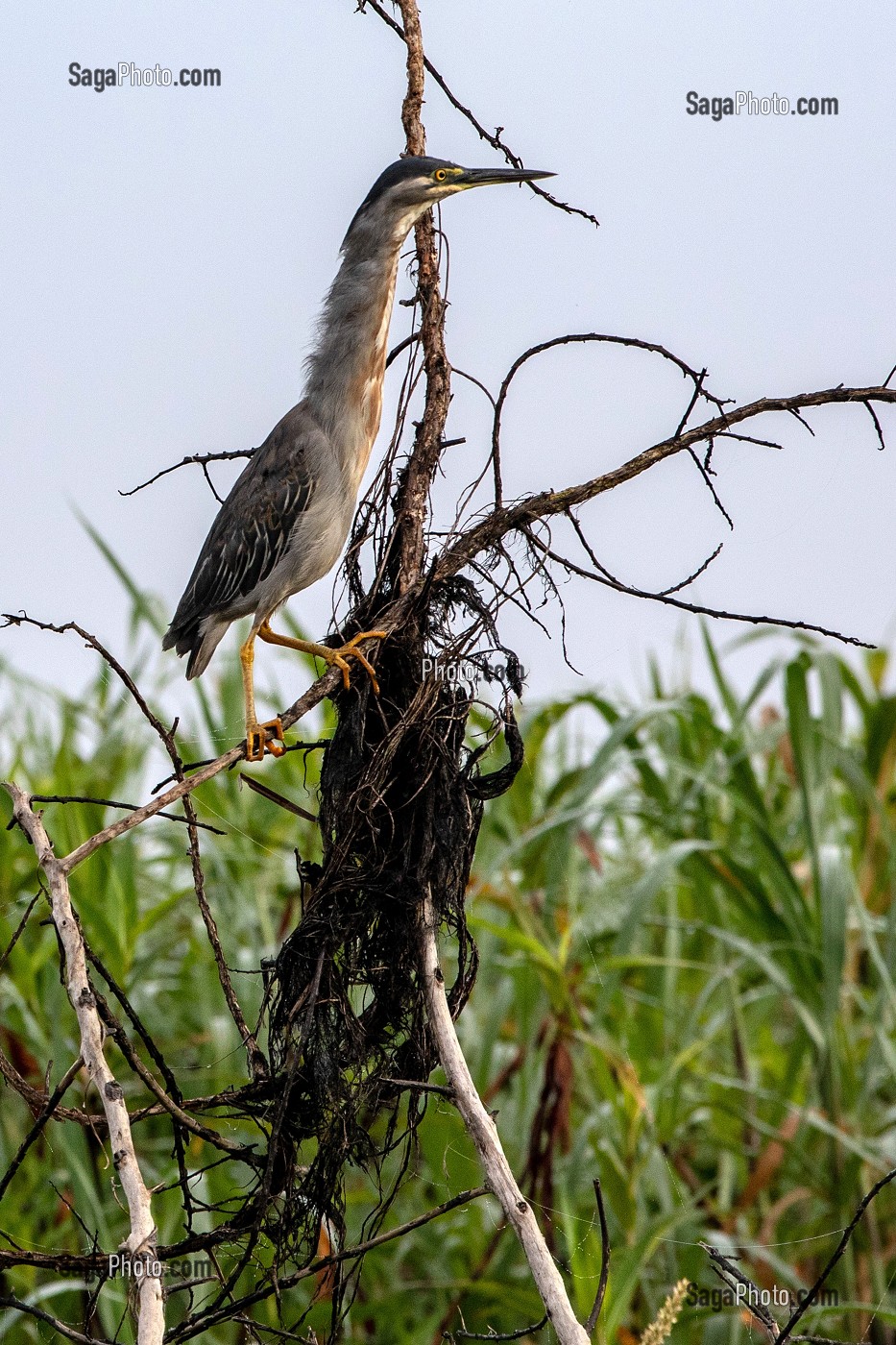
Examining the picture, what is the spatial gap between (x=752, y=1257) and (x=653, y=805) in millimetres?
1556

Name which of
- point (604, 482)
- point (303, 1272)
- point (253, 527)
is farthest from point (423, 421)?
point (303, 1272)

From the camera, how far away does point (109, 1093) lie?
1.80 meters

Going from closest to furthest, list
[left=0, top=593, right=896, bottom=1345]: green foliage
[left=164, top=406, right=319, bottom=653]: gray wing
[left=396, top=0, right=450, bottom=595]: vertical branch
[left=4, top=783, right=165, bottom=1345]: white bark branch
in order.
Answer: [left=4, top=783, right=165, bottom=1345]: white bark branch, [left=396, top=0, right=450, bottom=595]: vertical branch, [left=164, top=406, right=319, bottom=653]: gray wing, [left=0, top=593, right=896, bottom=1345]: green foliage

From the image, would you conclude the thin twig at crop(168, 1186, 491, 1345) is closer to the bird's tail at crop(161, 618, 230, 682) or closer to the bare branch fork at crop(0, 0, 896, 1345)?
the bare branch fork at crop(0, 0, 896, 1345)

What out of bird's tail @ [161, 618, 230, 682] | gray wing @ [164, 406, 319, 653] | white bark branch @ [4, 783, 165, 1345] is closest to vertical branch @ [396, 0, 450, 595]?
gray wing @ [164, 406, 319, 653]

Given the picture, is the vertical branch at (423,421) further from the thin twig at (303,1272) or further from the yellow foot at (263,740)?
the thin twig at (303,1272)

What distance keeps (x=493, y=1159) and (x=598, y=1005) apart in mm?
2438

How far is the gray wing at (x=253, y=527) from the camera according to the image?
326 centimetres

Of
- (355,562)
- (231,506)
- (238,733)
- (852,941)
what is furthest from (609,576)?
(852,941)

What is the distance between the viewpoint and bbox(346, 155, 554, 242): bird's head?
2791mm

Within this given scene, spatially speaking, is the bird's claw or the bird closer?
the bird's claw

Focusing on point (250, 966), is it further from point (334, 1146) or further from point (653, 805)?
point (334, 1146)

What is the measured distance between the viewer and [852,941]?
509 centimetres

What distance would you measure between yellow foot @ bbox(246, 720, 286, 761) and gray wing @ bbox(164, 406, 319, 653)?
1.74 ft
